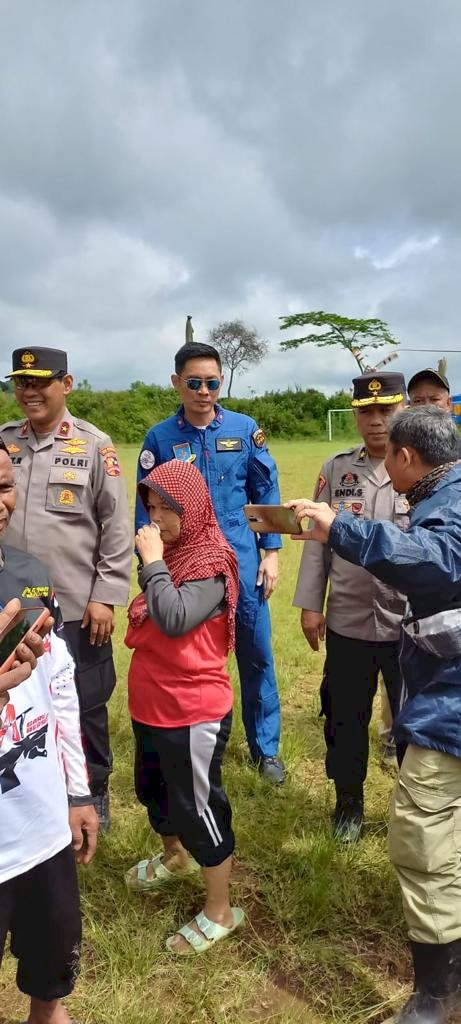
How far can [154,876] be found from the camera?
8.54 feet

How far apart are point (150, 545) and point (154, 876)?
146 centimetres

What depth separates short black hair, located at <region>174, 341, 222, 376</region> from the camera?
3301mm

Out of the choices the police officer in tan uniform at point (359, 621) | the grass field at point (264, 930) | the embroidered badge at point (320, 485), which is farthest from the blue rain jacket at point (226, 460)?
the grass field at point (264, 930)

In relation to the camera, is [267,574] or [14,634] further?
[267,574]

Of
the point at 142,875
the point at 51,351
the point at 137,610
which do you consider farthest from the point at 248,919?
the point at 51,351

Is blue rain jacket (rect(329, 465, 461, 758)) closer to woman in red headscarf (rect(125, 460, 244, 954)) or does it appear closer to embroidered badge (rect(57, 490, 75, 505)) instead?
woman in red headscarf (rect(125, 460, 244, 954))

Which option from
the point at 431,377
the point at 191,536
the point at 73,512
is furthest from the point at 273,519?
the point at 431,377

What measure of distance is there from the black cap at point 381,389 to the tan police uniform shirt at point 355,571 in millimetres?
259

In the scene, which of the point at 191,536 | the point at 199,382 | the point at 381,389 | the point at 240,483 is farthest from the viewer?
the point at 240,483

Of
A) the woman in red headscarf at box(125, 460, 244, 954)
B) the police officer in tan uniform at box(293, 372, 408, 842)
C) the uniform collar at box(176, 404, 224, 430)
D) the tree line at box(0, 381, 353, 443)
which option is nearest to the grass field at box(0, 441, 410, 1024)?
the woman in red headscarf at box(125, 460, 244, 954)

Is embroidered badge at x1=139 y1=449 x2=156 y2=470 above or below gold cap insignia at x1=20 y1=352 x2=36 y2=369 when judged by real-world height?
below

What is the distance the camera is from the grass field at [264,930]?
6.75 feet

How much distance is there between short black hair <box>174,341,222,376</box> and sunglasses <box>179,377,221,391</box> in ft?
0.26

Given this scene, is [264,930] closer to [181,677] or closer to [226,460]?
[181,677]
